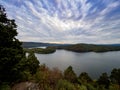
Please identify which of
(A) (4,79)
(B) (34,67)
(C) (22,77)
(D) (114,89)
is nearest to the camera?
(A) (4,79)

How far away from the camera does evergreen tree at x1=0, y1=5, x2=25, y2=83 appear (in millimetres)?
10289

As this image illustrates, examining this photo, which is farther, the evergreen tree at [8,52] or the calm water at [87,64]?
the calm water at [87,64]

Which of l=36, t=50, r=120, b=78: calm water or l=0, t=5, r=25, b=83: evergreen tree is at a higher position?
l=0, t=5, r=25, b=83: evergreen tree

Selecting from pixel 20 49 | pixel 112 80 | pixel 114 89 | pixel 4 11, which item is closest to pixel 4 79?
pixel 20 49

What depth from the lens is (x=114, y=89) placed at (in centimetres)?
1981

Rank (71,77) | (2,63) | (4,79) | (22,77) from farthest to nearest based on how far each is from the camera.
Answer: (71,77), (22,77), (4,79), (2,63)

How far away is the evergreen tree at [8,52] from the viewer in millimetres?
10289

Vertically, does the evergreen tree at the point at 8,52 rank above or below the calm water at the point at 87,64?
above

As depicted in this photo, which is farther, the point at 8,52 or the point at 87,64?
Answer: the point at 87,64

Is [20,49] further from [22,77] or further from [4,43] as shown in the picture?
[22,77]

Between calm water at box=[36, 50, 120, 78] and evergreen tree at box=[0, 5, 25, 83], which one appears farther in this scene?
calm water at box=[36, 50, 120, 78]

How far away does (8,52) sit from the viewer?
10.4 meters

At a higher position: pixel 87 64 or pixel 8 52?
pixel 8 52

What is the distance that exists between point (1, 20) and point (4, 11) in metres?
0.81
